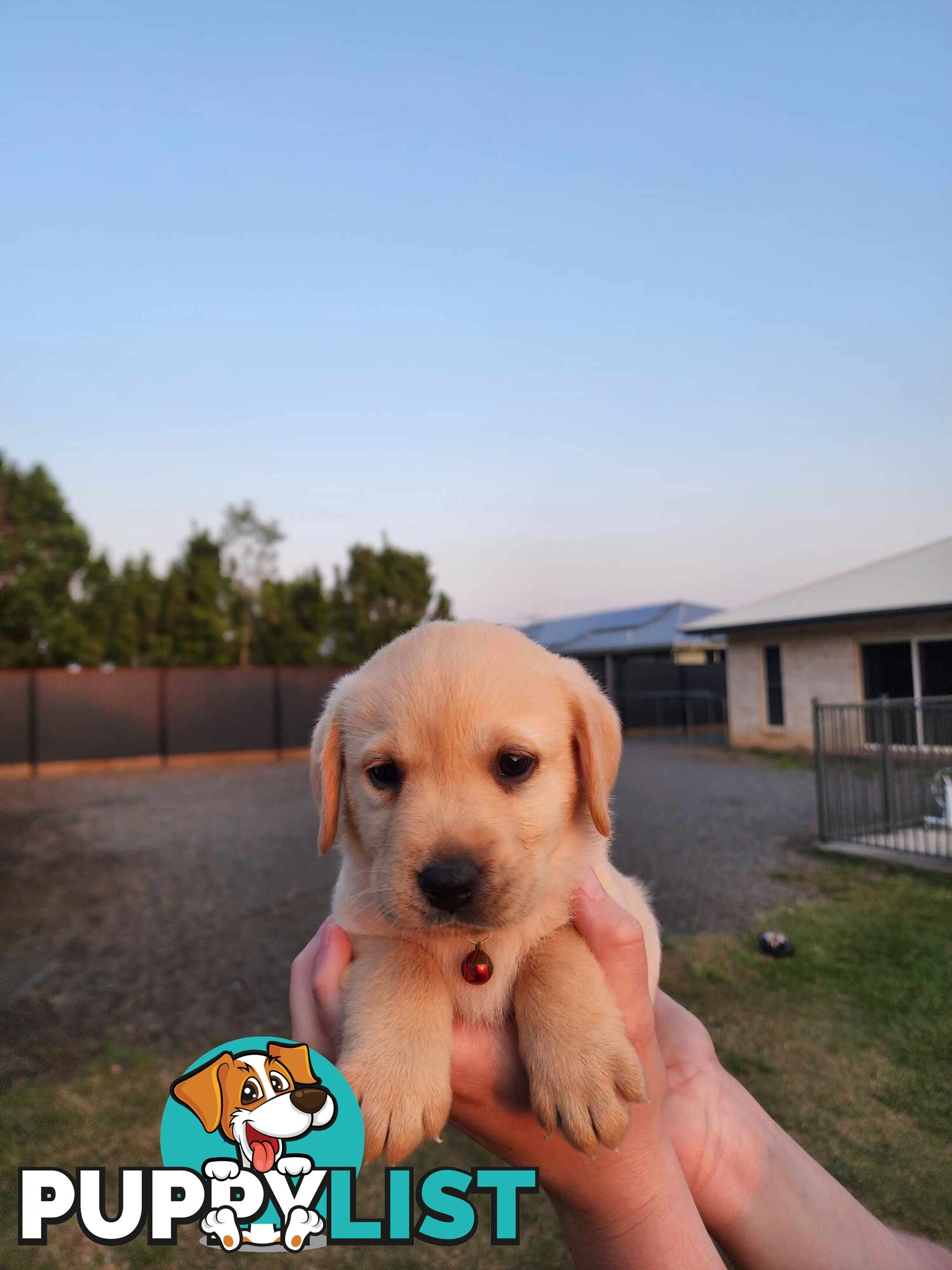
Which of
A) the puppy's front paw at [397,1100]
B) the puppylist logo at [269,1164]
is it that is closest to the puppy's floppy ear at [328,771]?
the puppy's front paw at [397,1100]

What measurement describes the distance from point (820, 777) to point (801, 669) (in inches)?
266

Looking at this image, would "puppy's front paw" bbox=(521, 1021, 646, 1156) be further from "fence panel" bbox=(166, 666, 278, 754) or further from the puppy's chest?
"fence panel" bbox=(166, 666, 278, 754)

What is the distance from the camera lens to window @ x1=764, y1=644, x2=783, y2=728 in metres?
14.6

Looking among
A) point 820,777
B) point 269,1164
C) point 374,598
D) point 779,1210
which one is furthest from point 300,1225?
point 374,598

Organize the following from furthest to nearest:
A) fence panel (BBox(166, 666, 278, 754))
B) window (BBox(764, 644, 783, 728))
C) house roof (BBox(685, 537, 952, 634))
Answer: fence panel (BBox(166, 666, 278, 754)) < window (BBox(764, 644, 783, 728)) < house roof (BBox(685, 537, 952, 634))

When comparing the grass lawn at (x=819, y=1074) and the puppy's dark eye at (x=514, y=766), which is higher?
the puppy's dark eye at (x=514, y=766)

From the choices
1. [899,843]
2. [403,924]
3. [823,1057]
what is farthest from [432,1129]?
[899,843]

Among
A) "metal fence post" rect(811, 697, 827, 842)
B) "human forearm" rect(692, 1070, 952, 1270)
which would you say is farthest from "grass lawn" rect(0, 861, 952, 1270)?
"metal fence post" rect(811, 697, 827, 842)

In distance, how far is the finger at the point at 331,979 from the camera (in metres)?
1.46

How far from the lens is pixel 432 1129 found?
1259 millimetres

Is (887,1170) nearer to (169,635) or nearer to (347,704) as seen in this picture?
(347,704)

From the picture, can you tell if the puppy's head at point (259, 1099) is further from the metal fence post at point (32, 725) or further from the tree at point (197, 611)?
the tree at point (197, 611)

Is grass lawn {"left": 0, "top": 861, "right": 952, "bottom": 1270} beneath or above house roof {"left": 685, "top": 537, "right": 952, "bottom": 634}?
beneath

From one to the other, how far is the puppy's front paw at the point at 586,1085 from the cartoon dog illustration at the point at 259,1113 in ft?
1.27
